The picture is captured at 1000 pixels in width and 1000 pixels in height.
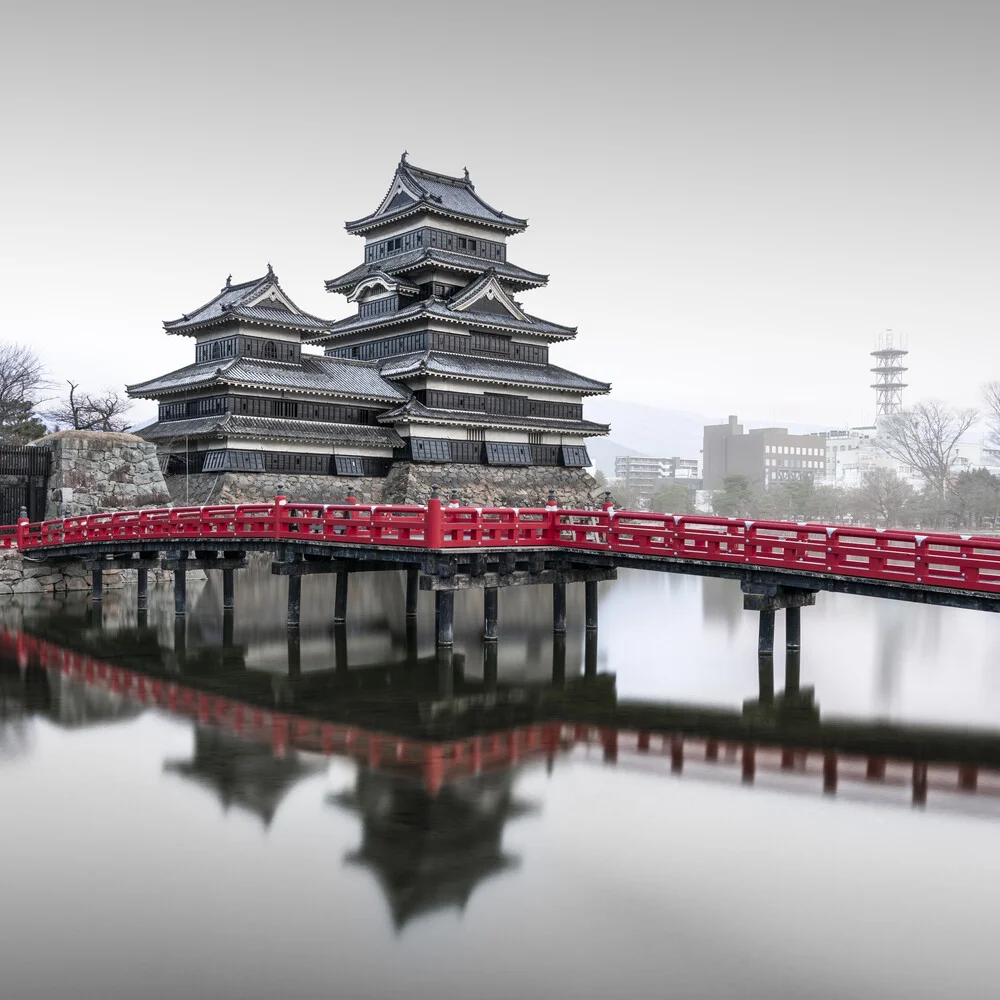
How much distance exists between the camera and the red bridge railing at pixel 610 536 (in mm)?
15750

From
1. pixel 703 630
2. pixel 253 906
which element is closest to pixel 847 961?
pixel 253 906

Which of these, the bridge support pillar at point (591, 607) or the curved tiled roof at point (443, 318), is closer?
the bridge support pillar at point (591, 607)

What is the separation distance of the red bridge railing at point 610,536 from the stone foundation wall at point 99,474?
6191 mm

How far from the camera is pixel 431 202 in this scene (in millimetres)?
52188

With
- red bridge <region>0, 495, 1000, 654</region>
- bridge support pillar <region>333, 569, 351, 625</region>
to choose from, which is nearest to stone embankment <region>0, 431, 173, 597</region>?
red bridge <region>0, 495, 1000, 654</region>

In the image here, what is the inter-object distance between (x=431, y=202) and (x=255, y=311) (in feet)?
43.7

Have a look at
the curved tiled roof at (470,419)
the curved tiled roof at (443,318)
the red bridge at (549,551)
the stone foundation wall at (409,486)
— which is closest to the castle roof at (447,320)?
the curved tiled roof at (443,318)

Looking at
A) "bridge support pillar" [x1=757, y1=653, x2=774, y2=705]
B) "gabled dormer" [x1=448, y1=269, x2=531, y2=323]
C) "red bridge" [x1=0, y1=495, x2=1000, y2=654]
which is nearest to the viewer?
"red bridge" [x1=0, y1=495, x2=1000, y2=654]

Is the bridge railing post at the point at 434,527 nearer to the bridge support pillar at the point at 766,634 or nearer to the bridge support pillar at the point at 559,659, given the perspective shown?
the bridge support pillar at the point at 559,659

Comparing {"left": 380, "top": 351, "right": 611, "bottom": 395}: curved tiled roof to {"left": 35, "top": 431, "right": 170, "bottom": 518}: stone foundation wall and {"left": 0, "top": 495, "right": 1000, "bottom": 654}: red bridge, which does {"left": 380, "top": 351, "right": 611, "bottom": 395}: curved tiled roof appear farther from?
{"left": 0, "top": 495, "right": 1000, "bottom": 654}: red bridge

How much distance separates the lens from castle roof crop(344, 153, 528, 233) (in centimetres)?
5288

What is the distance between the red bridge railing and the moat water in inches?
98.4

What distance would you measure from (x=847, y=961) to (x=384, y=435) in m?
43.7

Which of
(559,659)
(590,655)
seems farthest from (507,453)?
(559,659)
